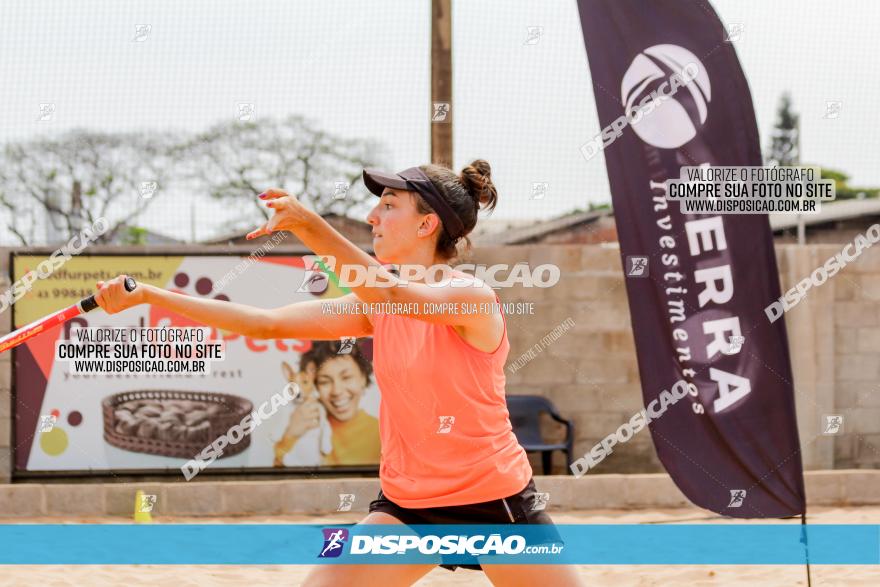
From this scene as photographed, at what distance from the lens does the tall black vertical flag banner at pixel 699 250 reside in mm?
6809

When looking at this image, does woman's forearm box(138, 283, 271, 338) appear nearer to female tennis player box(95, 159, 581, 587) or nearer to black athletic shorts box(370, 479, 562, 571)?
female tennis player box(95, 159, 581, 587)

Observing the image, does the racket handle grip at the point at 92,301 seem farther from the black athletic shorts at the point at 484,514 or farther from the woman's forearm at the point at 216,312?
the black athletic shorts at the point at 484,514

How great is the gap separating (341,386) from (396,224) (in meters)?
Result: 5.42

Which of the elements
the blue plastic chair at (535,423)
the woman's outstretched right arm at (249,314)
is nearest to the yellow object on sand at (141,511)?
the blue plastic chair at (535,423)

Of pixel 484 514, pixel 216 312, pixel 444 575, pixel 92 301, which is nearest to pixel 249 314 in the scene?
pixel 216 312

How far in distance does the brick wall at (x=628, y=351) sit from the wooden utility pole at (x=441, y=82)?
958mm

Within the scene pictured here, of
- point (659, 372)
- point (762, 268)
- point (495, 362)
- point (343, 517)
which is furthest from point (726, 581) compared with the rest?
point (495, 362)

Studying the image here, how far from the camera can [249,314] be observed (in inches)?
112

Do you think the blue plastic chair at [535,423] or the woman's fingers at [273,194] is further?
the blue plastic chair at [535,423]

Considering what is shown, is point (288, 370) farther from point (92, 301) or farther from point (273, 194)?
point (273, 194)

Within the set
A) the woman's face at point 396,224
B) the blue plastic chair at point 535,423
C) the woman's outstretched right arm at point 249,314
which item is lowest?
the blue plastic chair at point 535,423

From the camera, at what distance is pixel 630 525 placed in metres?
6.88

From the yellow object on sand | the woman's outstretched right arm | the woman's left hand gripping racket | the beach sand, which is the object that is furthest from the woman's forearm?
the yellow object on sand

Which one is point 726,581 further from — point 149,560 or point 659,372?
point 149,560
